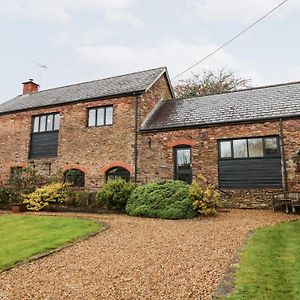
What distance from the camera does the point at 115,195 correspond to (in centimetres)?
1280

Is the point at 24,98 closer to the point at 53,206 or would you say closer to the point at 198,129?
the point at 53,206

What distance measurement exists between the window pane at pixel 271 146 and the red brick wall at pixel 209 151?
35 cm

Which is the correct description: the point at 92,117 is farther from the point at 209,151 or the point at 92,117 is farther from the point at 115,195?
the point at 209,151

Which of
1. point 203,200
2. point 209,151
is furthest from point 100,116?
point 203,200

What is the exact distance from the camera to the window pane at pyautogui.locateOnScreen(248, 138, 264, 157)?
44.5 feet

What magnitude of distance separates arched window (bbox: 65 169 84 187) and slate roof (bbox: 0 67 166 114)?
472cm

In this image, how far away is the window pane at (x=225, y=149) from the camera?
14.2 meters

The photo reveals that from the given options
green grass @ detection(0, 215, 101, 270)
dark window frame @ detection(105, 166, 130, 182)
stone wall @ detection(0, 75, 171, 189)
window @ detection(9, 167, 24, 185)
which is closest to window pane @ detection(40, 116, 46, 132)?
stone wall @ detection(0, 75, 171, 189)

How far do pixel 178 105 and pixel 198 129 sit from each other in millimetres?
3796

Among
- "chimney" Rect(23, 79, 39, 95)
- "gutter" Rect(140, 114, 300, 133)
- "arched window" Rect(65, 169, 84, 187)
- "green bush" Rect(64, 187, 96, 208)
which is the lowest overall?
"green bush" Rect(64, 187, 96, 208)

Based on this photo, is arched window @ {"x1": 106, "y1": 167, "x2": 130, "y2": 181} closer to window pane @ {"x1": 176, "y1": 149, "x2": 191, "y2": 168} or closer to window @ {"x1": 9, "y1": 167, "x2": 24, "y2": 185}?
window pane @ {"x1": 176, "y1": 149, "x2": 191, "y2": 168}

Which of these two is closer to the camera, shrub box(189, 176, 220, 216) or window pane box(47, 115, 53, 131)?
shrub box(189, 176, 220, 216)

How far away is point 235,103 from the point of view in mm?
15891

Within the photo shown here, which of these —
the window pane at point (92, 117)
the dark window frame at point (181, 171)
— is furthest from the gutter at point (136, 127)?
the window pane at point (92, 117)
